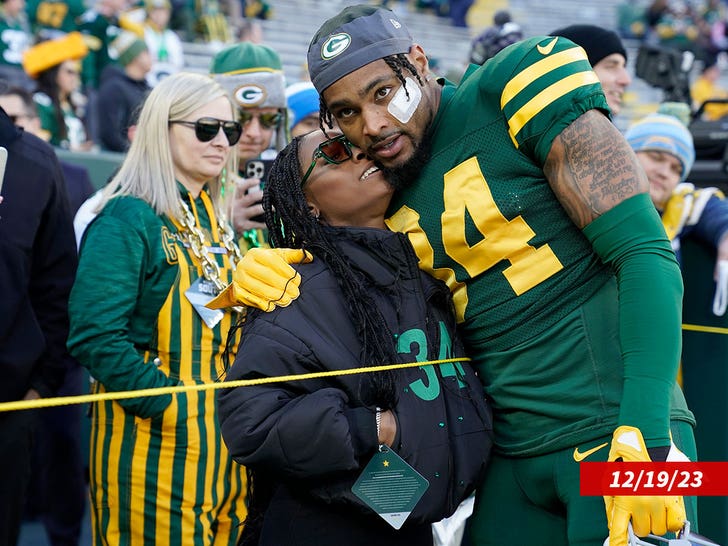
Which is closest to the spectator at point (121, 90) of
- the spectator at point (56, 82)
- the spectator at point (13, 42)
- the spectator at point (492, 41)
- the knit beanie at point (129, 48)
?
the knit beanie at point (129, 48)

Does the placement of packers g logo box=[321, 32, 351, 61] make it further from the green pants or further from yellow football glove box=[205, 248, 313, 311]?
the green pants

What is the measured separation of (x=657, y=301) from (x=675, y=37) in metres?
16.7

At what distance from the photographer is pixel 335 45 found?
2.19 m

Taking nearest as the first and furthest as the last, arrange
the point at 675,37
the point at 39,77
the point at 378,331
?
the point at 378,331 < the point at 39,77 < the point at 675,37

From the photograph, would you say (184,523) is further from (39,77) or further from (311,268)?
(39,77)

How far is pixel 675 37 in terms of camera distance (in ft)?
56.1

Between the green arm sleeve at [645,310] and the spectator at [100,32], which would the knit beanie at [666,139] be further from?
the spectator at [100,32]

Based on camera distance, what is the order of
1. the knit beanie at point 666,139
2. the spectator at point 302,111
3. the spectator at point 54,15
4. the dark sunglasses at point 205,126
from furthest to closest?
the spectator at point 54,15, the spectator at point 302,111, the knit beanie at point 666,139, the dark sunglasses at point 205,126

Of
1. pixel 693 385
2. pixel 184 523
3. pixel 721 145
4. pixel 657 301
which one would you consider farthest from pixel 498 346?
pixel 721 145

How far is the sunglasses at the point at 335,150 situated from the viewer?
2285mm

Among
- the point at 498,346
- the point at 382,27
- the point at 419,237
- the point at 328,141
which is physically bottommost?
the point at 498,346

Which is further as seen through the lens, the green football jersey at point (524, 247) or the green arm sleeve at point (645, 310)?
the green football jersey at point (524, 247)

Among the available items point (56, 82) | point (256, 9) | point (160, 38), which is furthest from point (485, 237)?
point (256, 9)

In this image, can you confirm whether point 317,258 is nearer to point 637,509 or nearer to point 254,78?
point 637,509
